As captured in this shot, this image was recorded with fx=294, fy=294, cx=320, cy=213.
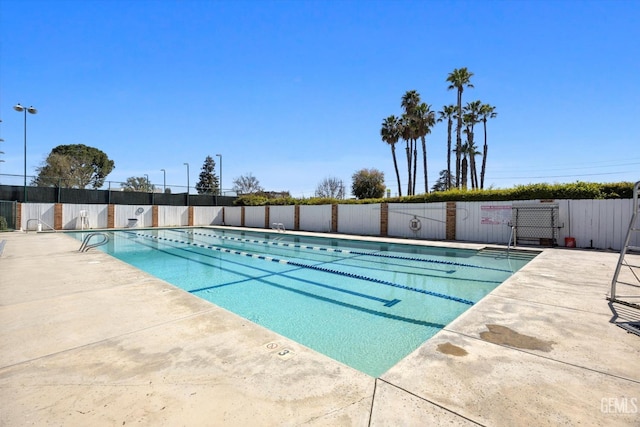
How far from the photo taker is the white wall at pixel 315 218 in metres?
19.3

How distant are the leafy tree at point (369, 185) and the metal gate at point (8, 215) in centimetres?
3126

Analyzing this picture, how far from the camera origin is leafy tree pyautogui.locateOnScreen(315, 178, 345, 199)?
49.0 m

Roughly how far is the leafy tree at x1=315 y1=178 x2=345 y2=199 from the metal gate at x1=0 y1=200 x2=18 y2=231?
36025 millimetres

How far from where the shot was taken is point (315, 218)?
19.9m

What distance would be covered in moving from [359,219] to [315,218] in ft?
11.6

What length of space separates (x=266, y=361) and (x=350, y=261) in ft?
23.2

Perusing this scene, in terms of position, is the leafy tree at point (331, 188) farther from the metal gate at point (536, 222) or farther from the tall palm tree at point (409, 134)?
the metal gate at point (536, 222)

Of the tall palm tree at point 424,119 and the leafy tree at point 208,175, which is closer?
the tall palm tree at point 424,119

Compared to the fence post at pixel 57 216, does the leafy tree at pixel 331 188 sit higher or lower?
higher

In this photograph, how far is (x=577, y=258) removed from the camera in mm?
Result: 8367

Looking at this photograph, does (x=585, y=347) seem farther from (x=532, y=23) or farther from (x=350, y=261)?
(x=532, y=23)

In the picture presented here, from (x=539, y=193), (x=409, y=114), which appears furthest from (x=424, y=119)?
(x=539, y=193)

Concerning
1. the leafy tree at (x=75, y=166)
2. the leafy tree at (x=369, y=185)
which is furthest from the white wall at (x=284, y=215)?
the leafy tree at (x=369, y=185)

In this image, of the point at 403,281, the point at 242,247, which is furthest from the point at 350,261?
the point at 242,247
